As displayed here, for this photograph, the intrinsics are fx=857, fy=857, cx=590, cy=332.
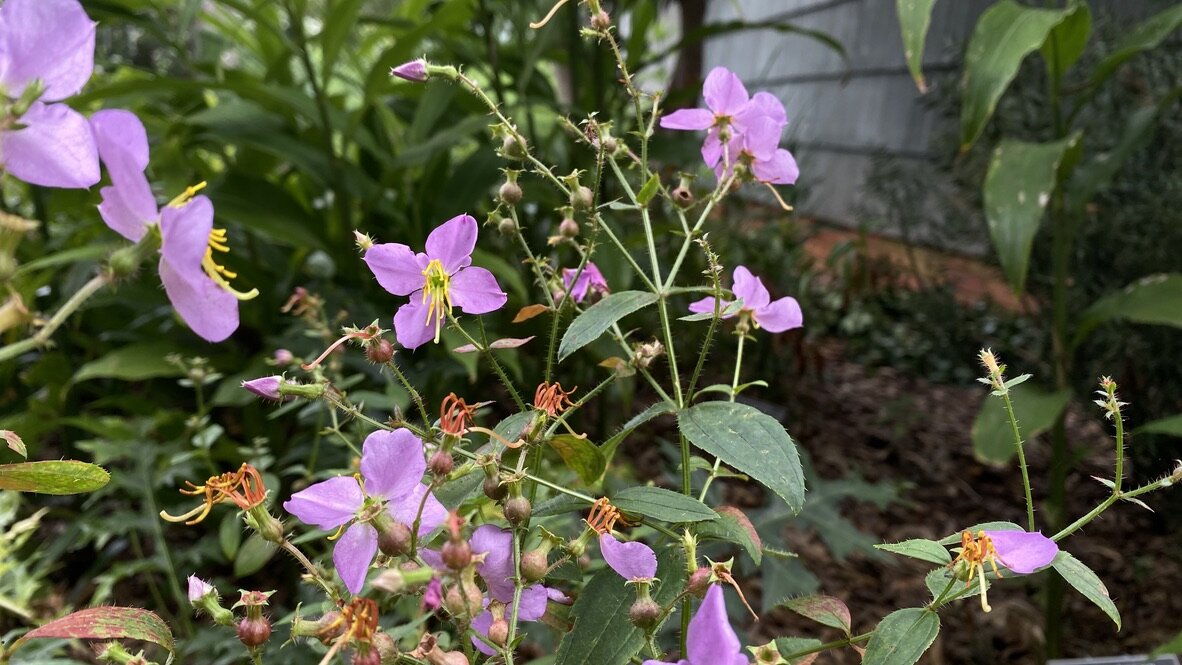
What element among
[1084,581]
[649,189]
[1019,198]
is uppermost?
[649,189]

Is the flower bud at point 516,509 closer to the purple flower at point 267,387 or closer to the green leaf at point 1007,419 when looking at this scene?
the purple flower at point 267,387

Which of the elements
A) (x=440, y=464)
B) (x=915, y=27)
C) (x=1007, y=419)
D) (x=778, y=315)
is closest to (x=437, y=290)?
(x=440, y=464)

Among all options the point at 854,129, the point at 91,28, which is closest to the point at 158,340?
the point at 91,28

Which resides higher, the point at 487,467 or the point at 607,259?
the point at 487,467

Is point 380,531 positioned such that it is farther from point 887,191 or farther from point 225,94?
point 887,191

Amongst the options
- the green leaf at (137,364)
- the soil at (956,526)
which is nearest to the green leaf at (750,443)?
the soil at (956,526)

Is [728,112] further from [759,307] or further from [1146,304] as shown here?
[1146,304]
